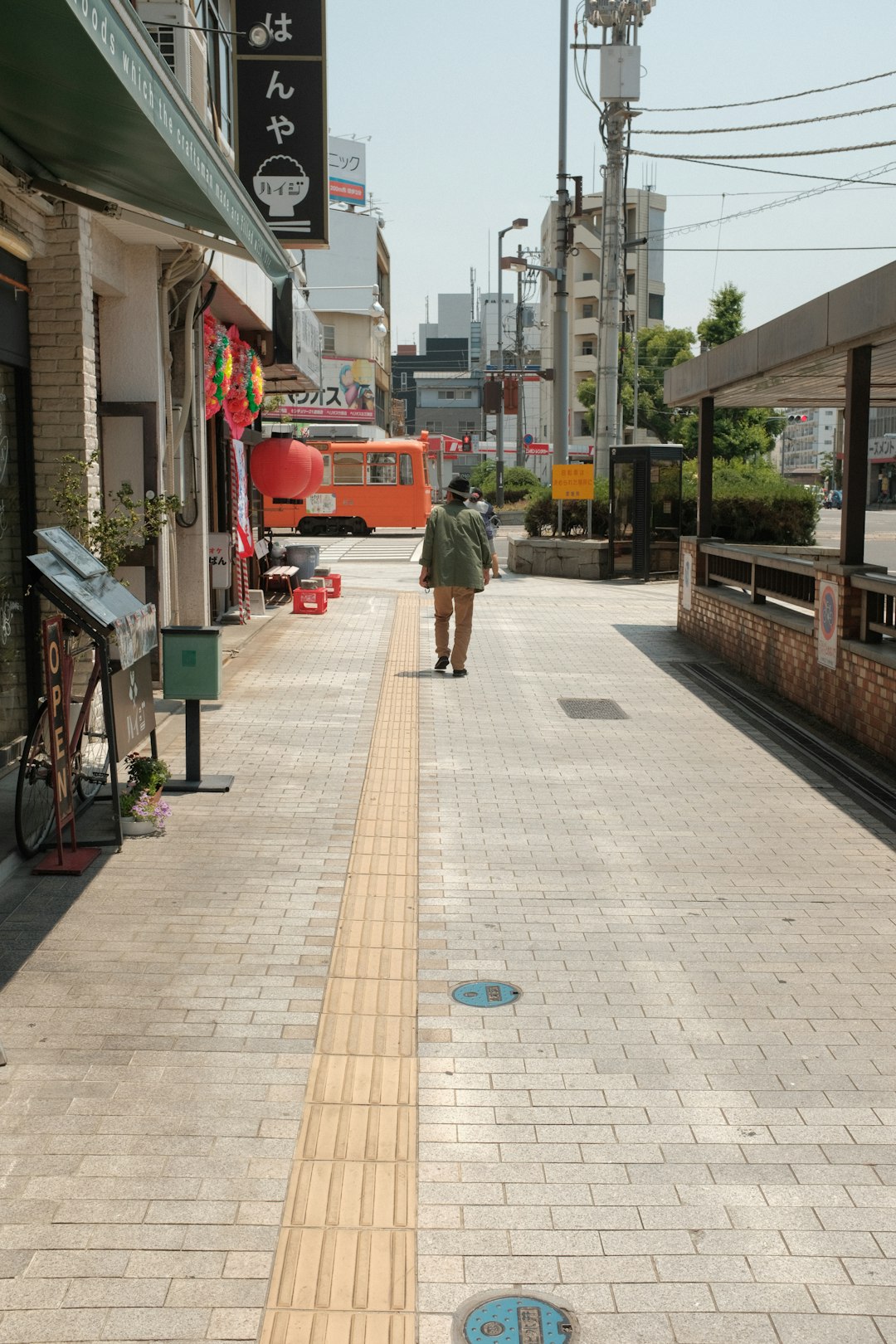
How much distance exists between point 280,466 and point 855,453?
983 cm

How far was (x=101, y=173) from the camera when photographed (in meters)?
7.44

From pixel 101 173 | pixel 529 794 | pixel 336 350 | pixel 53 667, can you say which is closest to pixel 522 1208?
→ pixel 53 667

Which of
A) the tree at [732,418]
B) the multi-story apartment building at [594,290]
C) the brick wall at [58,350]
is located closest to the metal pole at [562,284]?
the brick wall at [58,350]

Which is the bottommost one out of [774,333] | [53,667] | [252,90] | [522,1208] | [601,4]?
[522,1208]

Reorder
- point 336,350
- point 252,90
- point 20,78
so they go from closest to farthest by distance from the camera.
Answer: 1. point 20,78
2. point 252,90
3. point 336,350

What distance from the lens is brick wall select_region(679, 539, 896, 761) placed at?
30.9ft

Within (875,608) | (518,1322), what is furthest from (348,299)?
(518,1322)

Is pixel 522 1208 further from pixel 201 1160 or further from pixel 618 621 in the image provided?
pixel 618 621

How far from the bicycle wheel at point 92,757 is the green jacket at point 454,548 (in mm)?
4226

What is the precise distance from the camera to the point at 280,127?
14.5 m

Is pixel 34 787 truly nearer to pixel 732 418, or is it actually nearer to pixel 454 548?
pixel 454 548

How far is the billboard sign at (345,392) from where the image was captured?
6975 cm

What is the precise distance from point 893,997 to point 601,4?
23053 millimetres

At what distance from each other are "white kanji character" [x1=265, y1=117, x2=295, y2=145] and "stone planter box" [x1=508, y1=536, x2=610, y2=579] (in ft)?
37.6
